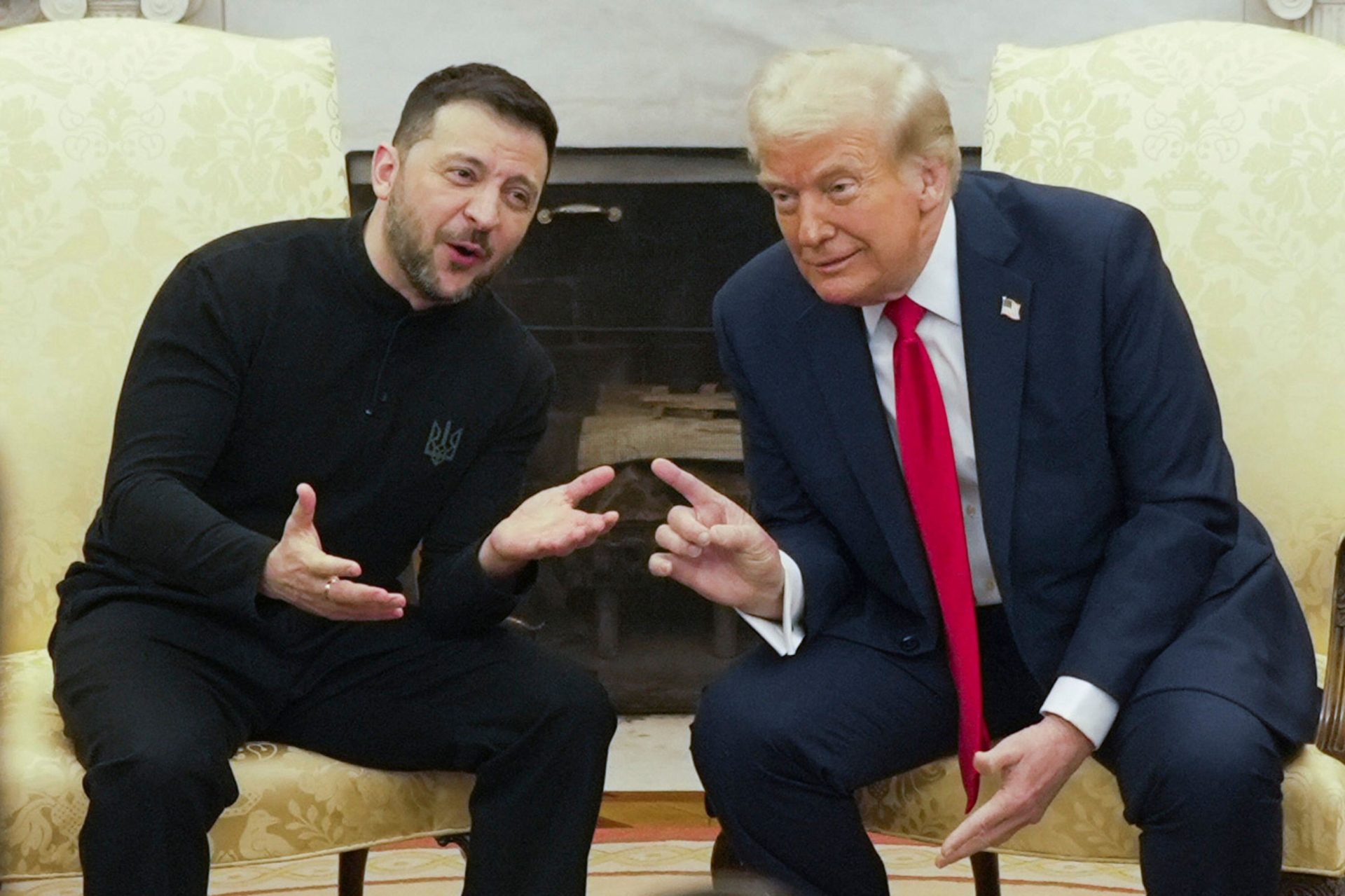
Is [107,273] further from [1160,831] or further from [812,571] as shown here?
[1160,831]

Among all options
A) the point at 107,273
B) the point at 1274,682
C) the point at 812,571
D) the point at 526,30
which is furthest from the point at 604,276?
the point at 1274,682

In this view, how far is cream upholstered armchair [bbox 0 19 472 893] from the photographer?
7.33 ft

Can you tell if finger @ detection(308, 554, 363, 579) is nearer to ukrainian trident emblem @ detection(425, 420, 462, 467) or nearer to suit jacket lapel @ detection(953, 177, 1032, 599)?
ukrainian trident emblem @ detection(425, 420, 462, 467)

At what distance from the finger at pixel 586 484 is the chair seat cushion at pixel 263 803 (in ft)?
1.05

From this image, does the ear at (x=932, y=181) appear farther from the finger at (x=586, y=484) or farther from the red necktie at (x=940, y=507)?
the finger at (x=586, y=484)

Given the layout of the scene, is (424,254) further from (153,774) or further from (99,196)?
(153,774)

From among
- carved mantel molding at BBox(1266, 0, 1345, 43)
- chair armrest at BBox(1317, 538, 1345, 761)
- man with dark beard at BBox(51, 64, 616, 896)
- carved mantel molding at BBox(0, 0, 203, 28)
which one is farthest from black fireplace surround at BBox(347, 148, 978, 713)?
chair armrest at BBox(1317, 538, 1345, 761)

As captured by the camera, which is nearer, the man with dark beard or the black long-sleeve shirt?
the man with dark beard

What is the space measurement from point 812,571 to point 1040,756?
34 centimetres

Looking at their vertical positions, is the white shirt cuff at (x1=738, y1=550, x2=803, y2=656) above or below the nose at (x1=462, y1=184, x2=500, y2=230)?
below

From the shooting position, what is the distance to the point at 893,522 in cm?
194

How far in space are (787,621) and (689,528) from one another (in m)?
0.20

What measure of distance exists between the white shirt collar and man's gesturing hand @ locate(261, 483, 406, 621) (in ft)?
2.09

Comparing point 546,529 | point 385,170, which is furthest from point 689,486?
point 385,170
